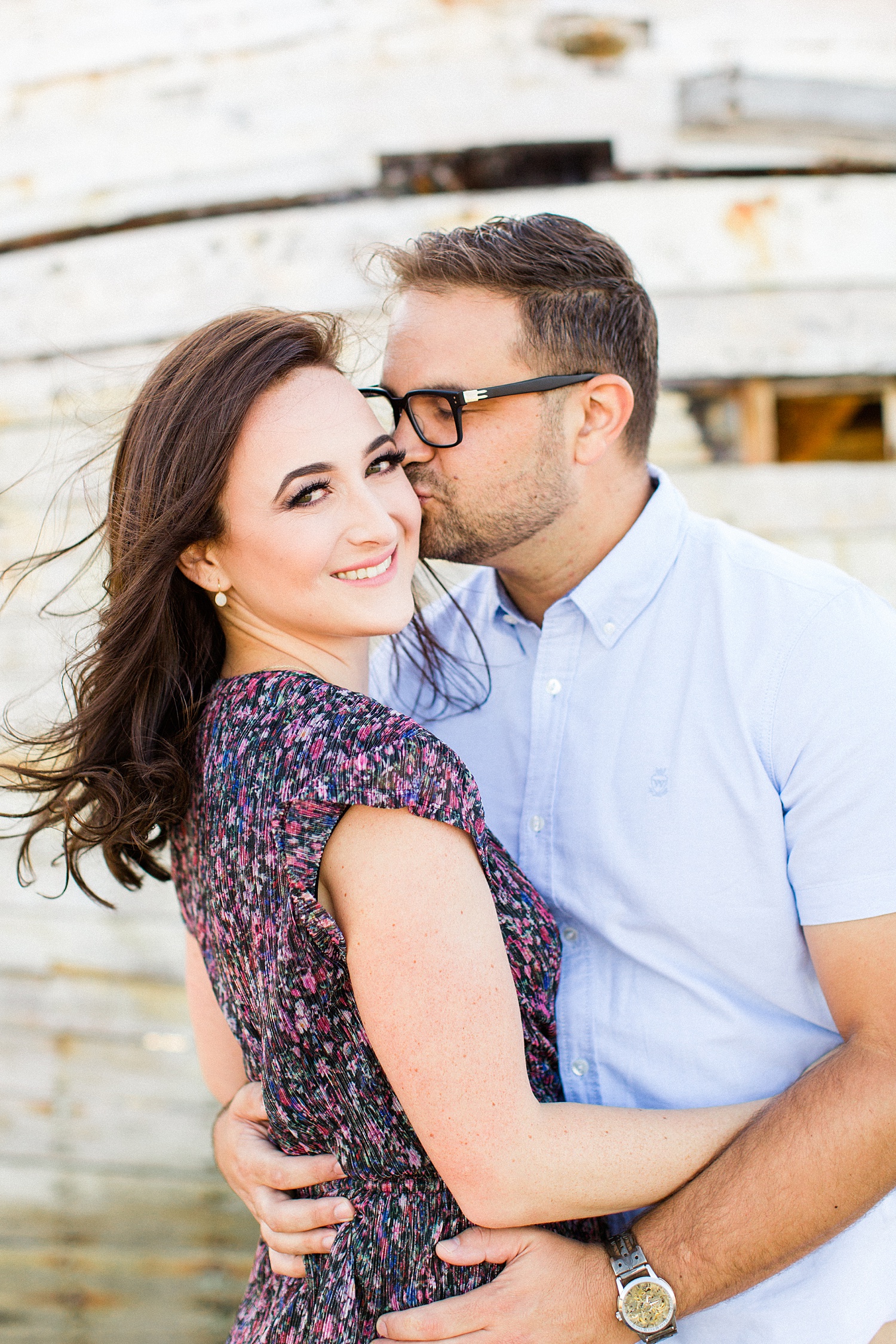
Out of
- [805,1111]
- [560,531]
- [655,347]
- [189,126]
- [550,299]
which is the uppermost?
[189,126]

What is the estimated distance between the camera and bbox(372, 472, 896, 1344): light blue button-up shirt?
5.28 ft

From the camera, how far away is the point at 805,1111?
156cm

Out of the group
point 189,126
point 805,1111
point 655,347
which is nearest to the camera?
point 805,1111

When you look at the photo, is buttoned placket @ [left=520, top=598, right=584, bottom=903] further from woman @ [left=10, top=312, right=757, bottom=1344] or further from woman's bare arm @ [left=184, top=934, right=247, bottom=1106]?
woman's bare arm @ [left=184, top=934, right=247, bottom=1106]

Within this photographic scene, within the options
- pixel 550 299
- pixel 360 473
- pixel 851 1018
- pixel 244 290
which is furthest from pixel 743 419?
pixel 851 1018

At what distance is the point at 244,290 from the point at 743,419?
1646 mm

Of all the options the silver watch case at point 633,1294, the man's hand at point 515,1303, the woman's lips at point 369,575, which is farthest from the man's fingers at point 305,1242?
the woman's lips at point 369,575

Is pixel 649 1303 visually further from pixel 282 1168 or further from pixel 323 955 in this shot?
pixel 323 955

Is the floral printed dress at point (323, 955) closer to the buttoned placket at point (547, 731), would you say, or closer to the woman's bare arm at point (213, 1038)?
the buttoned placket at point (547, 731)

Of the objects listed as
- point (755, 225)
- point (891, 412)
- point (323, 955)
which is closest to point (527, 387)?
point (323, 955)

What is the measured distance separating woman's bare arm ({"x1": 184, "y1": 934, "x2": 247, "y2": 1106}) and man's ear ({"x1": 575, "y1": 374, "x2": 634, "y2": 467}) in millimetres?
→ 1263

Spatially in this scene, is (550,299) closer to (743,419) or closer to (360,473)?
(360,473)

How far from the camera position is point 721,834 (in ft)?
5.53

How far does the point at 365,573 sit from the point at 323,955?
64 cm
